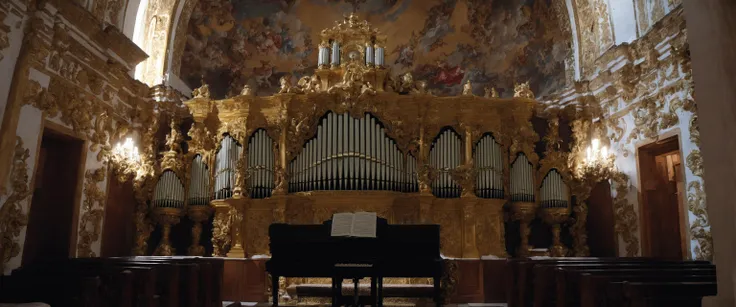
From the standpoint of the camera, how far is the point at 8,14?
314 inches

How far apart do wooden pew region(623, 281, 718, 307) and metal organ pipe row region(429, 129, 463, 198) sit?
724 cm

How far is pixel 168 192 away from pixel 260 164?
210cm

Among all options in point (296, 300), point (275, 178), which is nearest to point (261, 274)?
point (296, 300)

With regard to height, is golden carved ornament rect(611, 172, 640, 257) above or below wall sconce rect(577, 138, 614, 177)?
below

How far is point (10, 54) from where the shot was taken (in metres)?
8.05

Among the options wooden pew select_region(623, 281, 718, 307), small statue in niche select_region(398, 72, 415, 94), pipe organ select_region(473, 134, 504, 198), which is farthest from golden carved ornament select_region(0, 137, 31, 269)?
pipe organ select_region(473, 134, 504, 198)

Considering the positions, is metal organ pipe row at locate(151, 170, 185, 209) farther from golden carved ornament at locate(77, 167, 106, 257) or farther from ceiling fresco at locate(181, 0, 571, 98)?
ceiling fresco at locate(181, 0, 571, 98)

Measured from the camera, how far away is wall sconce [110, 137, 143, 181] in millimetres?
11070

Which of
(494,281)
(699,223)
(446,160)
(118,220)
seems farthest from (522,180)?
(118,220)

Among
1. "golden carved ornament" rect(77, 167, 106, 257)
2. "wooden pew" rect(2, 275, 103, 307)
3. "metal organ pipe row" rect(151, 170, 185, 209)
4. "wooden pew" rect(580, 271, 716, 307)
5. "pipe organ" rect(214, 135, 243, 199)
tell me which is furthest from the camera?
"metal organ pipe row" rect(151, 170, 185, 209)

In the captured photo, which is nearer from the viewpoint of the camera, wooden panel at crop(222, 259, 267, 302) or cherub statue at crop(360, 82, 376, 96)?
wooden panel at crop(222, 259, 267, 302)

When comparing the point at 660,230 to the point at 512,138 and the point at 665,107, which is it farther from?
the point at 512,138

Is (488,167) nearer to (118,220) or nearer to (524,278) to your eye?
(524,278)

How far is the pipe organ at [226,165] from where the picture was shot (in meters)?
12.0
